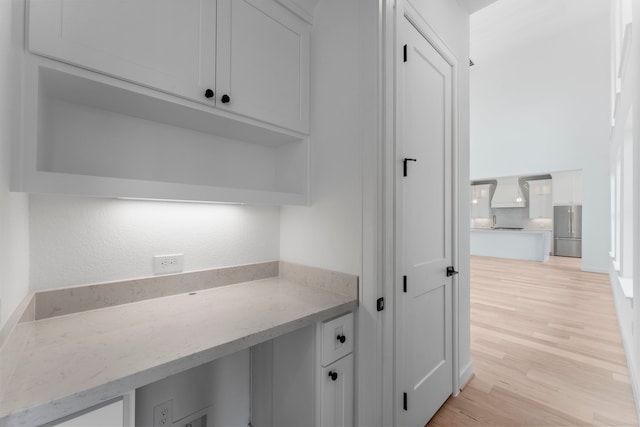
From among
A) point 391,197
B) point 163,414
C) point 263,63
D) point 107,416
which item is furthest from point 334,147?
point 163,414

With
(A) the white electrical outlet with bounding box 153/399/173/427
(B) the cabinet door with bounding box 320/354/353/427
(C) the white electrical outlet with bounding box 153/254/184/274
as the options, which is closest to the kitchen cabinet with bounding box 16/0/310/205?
(C) the white electrical outlet with bounding box 153/254/184/274

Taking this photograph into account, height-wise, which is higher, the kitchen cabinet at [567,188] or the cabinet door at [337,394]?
the kitchen cabinet at [567,188]

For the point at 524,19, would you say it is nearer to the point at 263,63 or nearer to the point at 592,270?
the point at 592,270

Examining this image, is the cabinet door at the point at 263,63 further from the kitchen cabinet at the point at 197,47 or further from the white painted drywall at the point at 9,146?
the white painted drywall at the point at 9,146

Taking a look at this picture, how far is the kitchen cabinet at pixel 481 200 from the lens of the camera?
30.2 ft

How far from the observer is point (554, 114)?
654 centimetres

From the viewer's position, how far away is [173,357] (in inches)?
29.8

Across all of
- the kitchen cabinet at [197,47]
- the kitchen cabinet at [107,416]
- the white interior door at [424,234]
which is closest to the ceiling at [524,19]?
the white interior door at [424,234]

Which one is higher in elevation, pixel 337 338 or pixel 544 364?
pixel 337 338

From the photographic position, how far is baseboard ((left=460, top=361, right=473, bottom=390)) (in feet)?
6.43

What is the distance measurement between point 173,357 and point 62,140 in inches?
37.0

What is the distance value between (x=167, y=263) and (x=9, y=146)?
71 cm

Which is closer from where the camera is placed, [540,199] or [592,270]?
[592,270]

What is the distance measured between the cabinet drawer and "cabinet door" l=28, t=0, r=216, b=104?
107 centimetres
